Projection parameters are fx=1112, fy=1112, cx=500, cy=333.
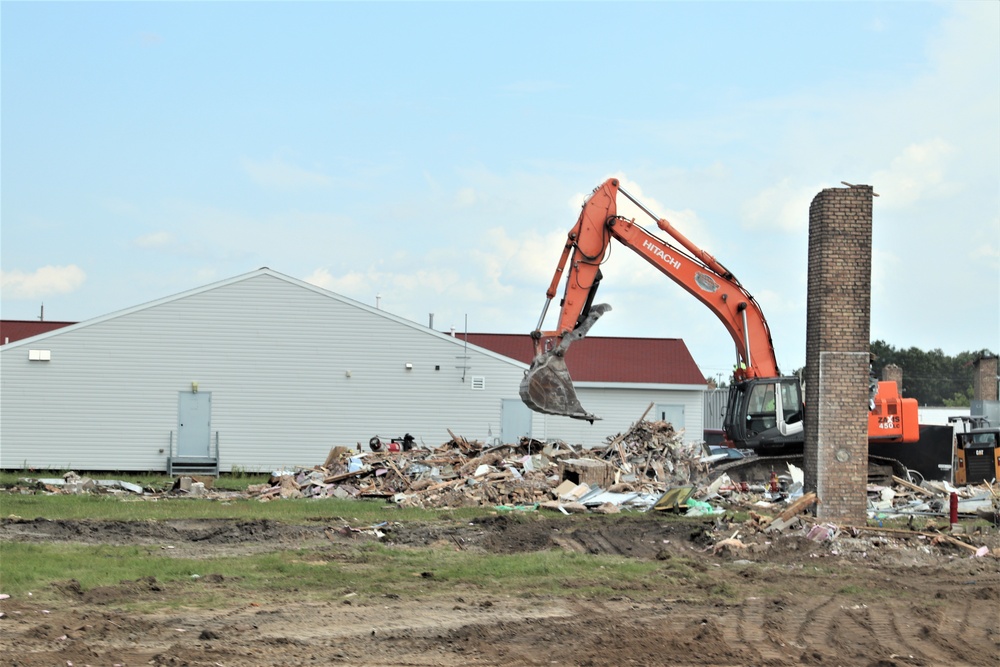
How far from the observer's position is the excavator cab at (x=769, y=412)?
23984 mm

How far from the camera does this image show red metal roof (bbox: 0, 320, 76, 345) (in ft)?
134

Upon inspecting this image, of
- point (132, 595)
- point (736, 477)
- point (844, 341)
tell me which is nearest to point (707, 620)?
point (132, 595)

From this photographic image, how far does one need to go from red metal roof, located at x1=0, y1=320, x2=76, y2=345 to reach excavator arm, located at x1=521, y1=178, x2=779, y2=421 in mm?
24921

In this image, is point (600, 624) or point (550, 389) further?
point (550, 389)

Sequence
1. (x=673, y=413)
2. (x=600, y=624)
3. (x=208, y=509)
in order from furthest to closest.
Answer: (x=673, y=413) → (x=208, y=509) → (x=600, y=624)

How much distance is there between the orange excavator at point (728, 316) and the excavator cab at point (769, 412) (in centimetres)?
2

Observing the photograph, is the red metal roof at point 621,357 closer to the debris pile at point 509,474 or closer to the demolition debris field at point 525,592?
the debris pile at point 509,474

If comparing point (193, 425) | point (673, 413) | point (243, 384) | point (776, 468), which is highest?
point (243, 384)

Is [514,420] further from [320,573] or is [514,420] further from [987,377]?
[987,377]

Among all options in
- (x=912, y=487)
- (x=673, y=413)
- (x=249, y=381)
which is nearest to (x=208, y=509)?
(x=249, y=381)

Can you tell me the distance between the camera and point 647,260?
24.2 meters

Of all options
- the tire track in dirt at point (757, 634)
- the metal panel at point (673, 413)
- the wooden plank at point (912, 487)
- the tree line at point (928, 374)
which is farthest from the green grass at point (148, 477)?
the tree line at point (928, 374)

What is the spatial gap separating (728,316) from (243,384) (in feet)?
51.3

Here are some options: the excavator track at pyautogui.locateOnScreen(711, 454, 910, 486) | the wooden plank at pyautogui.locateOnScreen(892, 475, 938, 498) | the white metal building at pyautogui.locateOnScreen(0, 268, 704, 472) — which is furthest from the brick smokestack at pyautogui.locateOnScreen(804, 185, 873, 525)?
the white metal building at pyautogui.locateOnScreen(0, 268, 704, 472)
